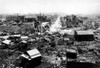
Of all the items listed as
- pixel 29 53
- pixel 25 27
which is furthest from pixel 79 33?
pixel 25 27

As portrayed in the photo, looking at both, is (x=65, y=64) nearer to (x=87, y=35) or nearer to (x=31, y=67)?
(x=31, y=67)

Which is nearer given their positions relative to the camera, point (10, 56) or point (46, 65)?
point (46, 65)

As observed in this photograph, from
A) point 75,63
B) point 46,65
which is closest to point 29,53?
point 46,65

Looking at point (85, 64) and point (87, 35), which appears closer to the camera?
point (85, 64)

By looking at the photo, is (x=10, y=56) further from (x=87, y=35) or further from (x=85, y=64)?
(x=87, y=35)

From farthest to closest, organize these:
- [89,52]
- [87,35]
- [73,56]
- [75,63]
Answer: [87,35] < [89,52] < [73,56] < [75,63]

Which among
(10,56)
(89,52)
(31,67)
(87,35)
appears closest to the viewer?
(31,67)

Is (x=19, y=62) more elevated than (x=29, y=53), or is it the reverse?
(x=29, y=53)

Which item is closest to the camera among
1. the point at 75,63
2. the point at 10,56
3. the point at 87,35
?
the point at 75,63

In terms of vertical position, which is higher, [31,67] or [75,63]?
[75,63]
